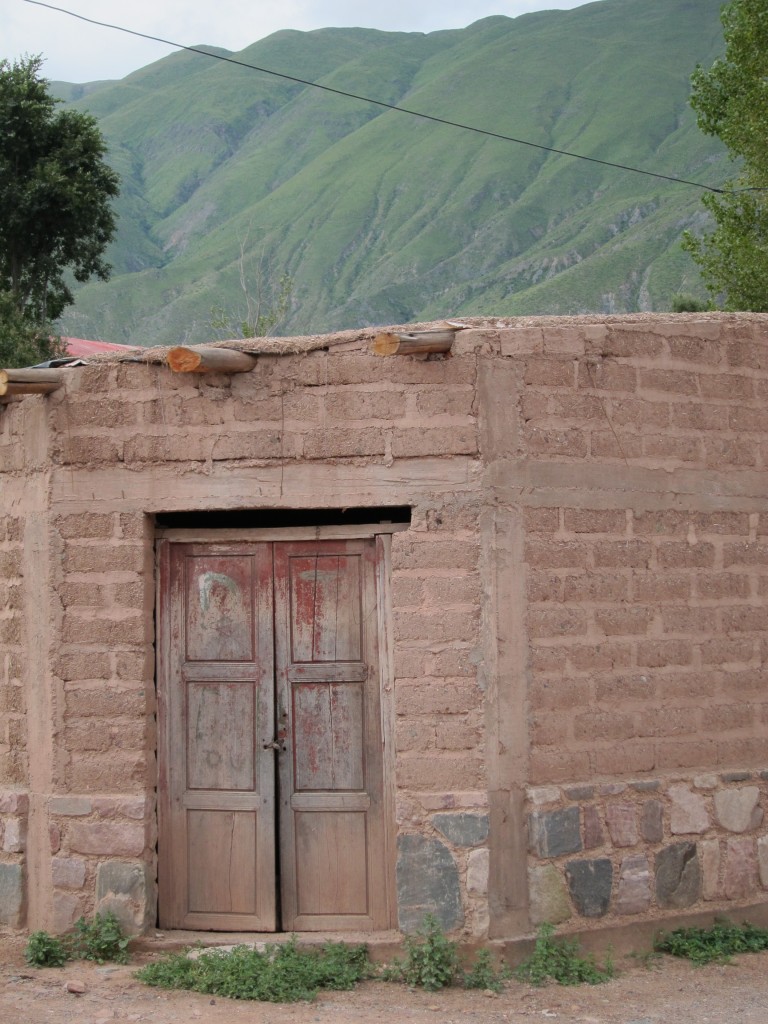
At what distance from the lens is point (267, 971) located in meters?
5.43

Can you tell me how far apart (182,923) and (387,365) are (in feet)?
9.87

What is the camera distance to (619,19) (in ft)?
353

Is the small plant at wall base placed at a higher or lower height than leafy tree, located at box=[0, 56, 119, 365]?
lower

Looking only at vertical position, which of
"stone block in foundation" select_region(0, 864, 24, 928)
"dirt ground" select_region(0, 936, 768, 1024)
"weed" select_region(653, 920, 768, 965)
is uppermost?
"stone block in foundation" select_region(0, 864, 24, 928)

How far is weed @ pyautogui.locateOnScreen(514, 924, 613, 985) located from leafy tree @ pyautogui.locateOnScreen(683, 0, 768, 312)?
51.7 ft

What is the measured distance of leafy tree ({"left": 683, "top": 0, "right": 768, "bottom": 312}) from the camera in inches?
772

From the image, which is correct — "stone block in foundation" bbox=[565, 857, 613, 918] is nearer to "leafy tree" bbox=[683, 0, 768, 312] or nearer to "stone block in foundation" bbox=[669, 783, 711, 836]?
"stone block in foundation" bbox=[669, 783, 711, 836]

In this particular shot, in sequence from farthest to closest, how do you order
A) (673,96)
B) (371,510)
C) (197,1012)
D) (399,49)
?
(399,49), (673,96), (371,510), (197,1012)

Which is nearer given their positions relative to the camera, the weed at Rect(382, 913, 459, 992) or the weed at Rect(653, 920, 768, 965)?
the weed at Rect(382, 913, 459, 992)

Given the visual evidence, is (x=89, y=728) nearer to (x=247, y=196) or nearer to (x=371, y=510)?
(x=371, y=510)

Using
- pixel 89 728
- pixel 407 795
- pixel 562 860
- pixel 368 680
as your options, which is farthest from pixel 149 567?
pixel 562 860

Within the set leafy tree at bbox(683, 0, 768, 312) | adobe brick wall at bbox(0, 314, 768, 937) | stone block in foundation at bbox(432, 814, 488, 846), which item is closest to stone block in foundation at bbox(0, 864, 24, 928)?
adobe brick wall at bbox(0, 314, 768, 937)

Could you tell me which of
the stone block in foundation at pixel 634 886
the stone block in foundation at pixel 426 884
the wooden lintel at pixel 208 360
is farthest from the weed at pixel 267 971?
the wooden lintel at pixel 208 360

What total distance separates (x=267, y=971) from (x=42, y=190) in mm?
18386
